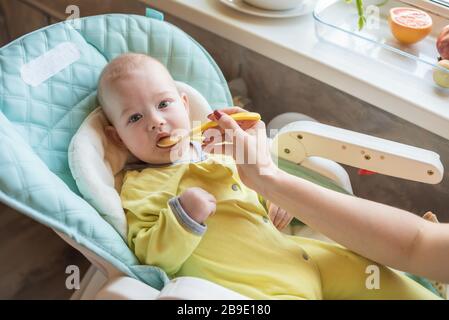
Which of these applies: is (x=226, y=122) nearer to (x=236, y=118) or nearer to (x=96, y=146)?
(x=236, y=118)

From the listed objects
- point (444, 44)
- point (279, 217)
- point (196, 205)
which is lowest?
point (279, 217)

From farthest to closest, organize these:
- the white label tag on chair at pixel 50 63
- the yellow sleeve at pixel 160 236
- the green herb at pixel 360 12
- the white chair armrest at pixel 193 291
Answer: the green herb at pixel 360 12
the white label tag on chair at pixel 50 63
the yellow sleeve at pixel 160 236
the white chair armrest at pixel 193 291

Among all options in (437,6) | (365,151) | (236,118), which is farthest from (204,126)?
(437,6)

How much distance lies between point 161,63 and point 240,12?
35 centimetres

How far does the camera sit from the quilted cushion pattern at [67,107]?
2.58 feet

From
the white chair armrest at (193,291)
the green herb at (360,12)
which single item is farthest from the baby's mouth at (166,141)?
the green herb at (360,12)

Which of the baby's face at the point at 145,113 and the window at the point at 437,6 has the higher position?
the window at the point at 437,6

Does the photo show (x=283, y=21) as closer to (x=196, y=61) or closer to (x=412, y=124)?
(x=196, y=61)

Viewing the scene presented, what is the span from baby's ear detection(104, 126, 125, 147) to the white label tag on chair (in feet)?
0.51

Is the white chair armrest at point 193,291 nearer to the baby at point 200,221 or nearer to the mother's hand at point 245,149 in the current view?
the baby at point 200,221

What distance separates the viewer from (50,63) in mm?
1019

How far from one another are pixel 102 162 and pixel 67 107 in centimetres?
14

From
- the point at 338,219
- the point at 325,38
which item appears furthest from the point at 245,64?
the point at 338,219

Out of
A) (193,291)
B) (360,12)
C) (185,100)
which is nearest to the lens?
(193,291)
